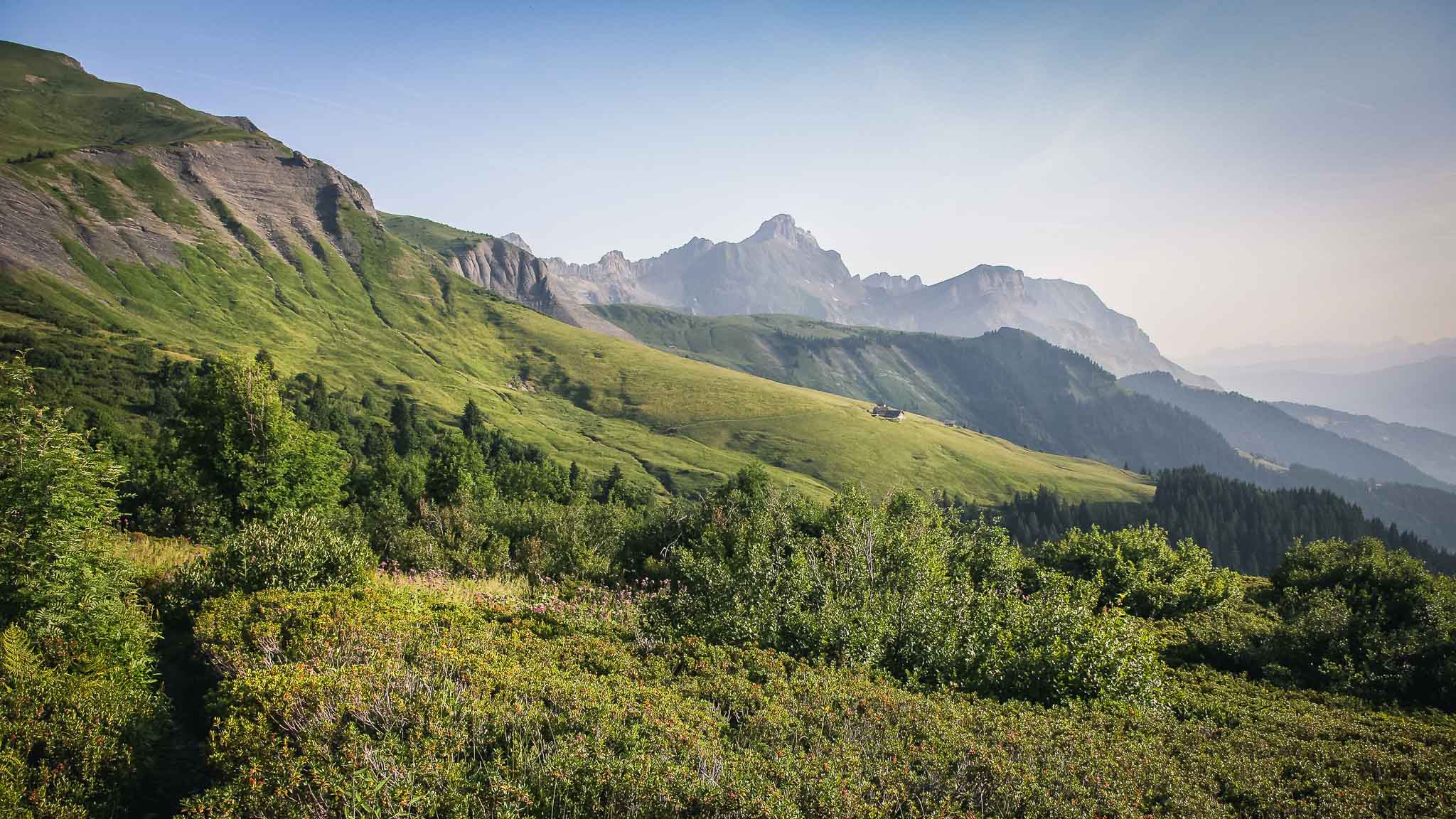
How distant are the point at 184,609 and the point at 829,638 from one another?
58.4ft

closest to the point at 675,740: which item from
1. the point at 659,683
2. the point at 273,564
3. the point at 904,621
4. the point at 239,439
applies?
the point at 659,683

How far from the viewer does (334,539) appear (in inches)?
777

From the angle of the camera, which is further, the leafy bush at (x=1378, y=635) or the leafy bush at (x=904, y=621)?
the leafy bush at (x=1378, y=635)

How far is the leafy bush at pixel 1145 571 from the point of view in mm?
31312

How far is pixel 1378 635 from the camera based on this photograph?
21906 millimetres

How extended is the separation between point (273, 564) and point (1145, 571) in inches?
1479

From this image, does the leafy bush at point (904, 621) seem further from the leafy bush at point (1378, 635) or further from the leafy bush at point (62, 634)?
the leafy bush at point (62, 634)

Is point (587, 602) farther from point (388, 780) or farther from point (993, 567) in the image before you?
point (993, 567)

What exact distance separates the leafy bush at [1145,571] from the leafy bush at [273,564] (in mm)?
30854

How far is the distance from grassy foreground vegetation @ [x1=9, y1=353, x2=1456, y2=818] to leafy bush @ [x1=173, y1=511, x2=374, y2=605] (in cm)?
8

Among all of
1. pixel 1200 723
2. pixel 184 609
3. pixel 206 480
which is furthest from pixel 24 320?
pixel 1200 723

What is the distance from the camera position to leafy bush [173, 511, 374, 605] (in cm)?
1783

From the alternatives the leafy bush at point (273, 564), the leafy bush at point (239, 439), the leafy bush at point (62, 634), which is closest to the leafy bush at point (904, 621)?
the leafy bush at point (273, 564)

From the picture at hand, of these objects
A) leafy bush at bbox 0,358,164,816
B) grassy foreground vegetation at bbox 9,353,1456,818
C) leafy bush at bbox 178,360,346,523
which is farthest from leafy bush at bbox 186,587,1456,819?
leafy bush at bbox 178,360,346,523
